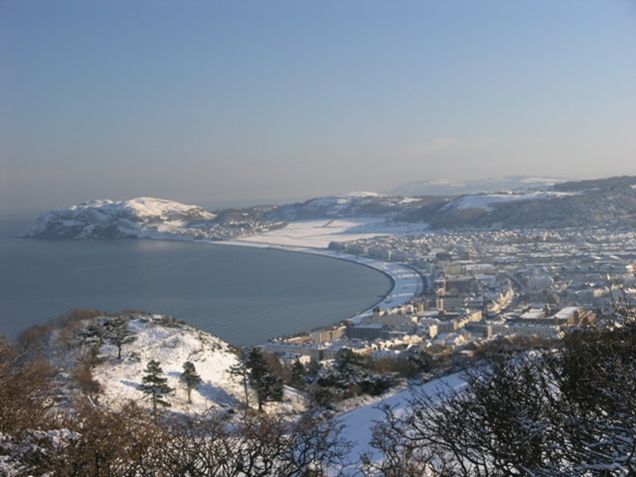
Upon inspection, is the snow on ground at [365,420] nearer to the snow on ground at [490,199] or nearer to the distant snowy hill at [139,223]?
the distant snowy hill at [139,223]

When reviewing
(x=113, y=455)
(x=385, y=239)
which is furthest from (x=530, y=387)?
(x=385, y=239)

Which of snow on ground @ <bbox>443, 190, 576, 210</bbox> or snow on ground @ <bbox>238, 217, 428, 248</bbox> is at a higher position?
snow on ground @ <bbox>443, 190, 576, 210</bbox>

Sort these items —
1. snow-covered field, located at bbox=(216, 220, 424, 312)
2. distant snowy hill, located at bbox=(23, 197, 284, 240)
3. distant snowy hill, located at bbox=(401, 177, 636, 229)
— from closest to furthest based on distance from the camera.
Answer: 1. snow-covered field, located at bbox=(216, 220, 424, 312)
2. distant snowy hill, located at bbox=(401, 177, 636, 229)
3. distant snowy hill, located at bbox=(23, 197, 284, 240)

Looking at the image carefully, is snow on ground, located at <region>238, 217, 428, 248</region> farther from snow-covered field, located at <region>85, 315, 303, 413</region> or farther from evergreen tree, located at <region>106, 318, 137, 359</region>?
evergreen tree, located at <region>106, 318, 137, 359</region>

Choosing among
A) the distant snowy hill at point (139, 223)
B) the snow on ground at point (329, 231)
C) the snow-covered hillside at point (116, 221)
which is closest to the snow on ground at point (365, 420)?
the snow on ground at point (329, 231)

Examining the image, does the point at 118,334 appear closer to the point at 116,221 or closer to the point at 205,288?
the point at 205,288

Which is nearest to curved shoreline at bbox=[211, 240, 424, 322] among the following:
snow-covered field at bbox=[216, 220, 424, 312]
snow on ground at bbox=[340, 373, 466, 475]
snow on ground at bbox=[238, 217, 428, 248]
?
snow-covered field at bbox=[216, 220, 424, 312]

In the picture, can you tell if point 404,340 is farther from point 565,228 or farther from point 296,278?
point 565,228
